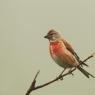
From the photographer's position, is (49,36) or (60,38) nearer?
(49,36)

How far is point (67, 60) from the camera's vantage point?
0.84 meters

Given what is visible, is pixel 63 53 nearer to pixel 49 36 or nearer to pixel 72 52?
pixel 72 52

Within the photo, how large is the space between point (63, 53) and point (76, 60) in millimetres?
87

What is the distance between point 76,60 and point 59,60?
0.06m

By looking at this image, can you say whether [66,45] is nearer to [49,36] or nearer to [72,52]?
[72,52]

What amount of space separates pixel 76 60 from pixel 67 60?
0.03 meters

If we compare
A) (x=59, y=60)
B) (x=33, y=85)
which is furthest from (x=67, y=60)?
(x=33, y=85)

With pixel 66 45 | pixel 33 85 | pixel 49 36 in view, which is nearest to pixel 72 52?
pixel 66 45

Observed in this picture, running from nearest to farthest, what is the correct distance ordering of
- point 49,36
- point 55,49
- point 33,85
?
1. point 33,85
2. point 49,36
3. point 55,49

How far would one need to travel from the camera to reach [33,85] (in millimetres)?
325

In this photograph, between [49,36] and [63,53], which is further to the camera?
[63,53]

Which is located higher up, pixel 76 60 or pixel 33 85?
pixel 33 85

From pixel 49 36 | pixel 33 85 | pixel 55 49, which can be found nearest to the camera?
pixel 33 85

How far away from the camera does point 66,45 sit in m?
0.93
